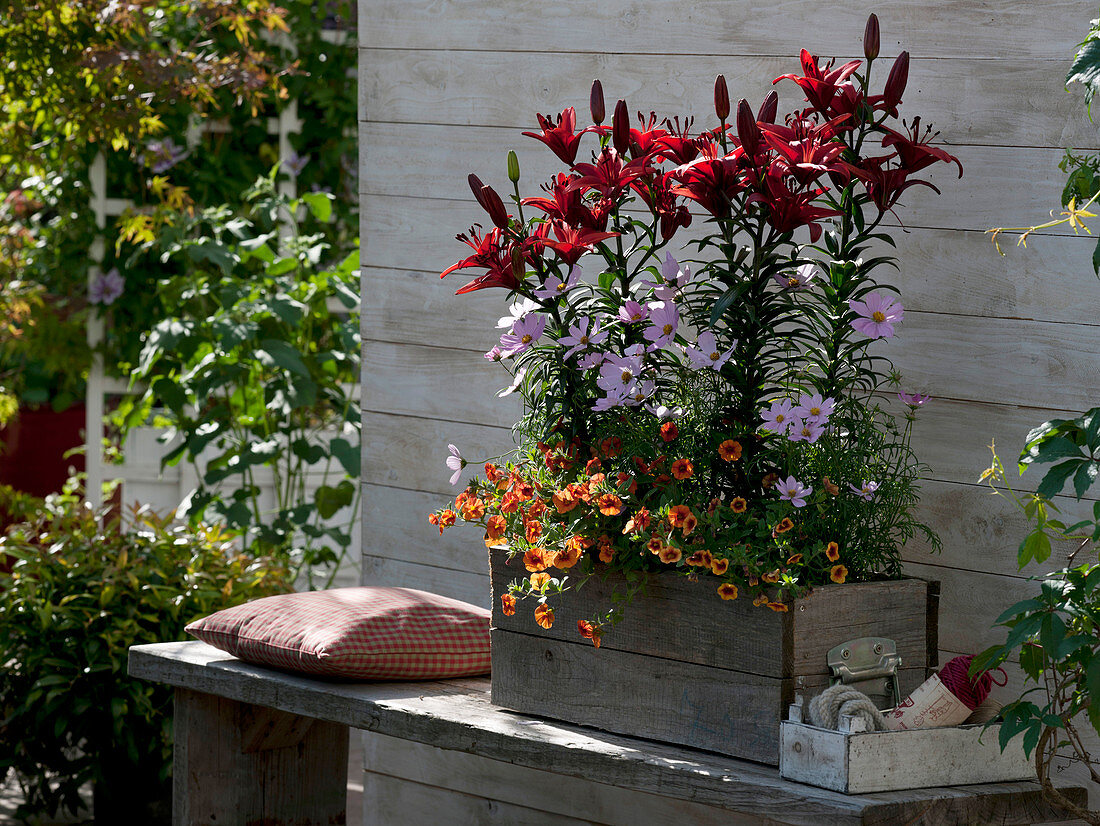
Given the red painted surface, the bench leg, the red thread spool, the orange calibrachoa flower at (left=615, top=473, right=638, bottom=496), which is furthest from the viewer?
the red painted surface

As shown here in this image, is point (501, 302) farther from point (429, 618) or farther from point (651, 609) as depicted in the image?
point (651, 609)

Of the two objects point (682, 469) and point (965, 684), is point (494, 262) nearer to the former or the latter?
point (682, 469)

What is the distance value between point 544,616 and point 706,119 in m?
0.84

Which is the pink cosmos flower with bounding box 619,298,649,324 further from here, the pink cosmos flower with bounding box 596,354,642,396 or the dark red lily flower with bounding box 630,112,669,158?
the dark red lily flower with bounding box 630,112,669,158

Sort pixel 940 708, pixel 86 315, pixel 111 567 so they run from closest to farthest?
1. pixel 940 708
2. pixel 111 567
3. pixel 86 315

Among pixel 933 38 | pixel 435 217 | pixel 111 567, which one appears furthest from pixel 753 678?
pixel 111 567

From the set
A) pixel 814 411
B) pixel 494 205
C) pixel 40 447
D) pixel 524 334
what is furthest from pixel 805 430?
pixel 40 447

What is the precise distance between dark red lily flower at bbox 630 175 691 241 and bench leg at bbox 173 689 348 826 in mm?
1104

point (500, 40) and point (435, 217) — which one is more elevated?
point (500, 40)

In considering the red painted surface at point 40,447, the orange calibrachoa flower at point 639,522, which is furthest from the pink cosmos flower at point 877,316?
the red painted surface at point 40,447

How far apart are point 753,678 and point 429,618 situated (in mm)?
634

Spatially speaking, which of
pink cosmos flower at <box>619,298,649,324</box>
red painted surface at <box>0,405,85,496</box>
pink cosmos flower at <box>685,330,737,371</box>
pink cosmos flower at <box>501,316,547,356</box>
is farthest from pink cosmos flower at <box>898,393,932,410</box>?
red painted surface at <box>0,405,85,496</box>

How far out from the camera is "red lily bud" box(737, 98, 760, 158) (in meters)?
1.50

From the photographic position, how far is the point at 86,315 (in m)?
4.59
